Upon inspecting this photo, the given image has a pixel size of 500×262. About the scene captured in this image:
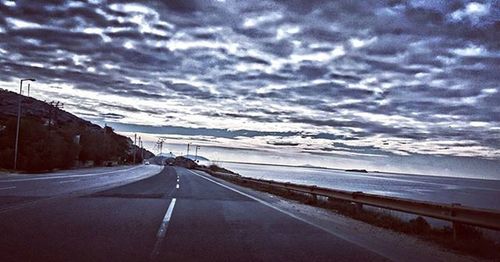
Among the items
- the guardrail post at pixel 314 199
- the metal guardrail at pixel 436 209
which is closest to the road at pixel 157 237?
the metal guardrail at pixel 436 209

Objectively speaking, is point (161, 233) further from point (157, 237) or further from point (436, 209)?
point (436, 209)

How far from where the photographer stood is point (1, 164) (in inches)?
2030

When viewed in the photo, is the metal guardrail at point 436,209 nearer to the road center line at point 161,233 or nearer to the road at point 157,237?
the road at point 157,237

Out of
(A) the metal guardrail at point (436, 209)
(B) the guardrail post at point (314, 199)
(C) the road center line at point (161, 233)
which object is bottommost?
(C) the road center line at point (161, 233)

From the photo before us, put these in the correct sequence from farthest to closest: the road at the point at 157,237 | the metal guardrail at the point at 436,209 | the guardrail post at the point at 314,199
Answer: the guardrail post at the point at 314,199 → the metal guardrail at the point at 436,209 → the road at the point at 157,237

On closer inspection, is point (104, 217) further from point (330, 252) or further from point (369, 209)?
point (369, 209)

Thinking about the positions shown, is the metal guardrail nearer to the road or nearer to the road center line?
the road

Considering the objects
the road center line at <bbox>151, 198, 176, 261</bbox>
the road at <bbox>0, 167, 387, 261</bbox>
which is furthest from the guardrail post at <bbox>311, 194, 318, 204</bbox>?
the road center line at <bbox>151, 198, 176, 261</bbox>

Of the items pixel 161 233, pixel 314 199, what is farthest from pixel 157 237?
pixel 314 199

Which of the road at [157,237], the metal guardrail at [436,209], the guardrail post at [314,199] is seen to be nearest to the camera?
the road at [157,237]

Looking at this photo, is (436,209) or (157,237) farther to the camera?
(436,209)

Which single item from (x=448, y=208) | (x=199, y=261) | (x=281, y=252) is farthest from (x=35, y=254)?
(x=448, y=208)

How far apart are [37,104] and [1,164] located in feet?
371

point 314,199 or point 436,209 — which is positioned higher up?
point 436,209
